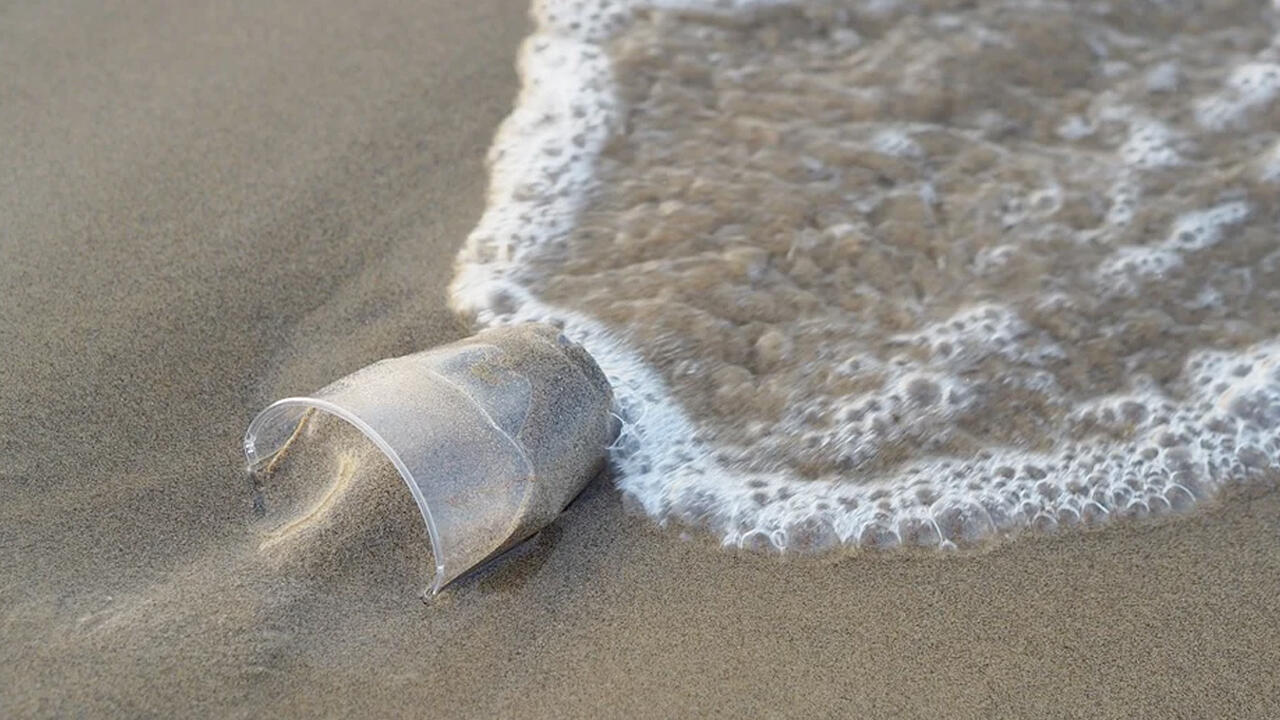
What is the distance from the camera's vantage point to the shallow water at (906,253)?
2.26m

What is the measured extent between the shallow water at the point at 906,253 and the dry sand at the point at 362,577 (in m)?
0.13

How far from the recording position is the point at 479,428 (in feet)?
6.24

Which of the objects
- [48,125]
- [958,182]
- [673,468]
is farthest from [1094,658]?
[48,125]

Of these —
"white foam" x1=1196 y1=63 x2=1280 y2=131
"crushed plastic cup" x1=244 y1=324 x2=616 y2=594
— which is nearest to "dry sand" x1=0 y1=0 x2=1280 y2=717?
"crushed plastic cup" x1=244 y1=324 x2=616 y2=594

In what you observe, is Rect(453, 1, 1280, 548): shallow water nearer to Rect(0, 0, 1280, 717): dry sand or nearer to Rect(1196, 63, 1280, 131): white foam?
Rect(1196, 63, 1280, 131): white foam

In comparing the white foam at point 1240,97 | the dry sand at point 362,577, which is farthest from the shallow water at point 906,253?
the dry sand at point 362,577

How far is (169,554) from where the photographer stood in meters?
1.99

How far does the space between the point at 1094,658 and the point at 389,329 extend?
1404mm

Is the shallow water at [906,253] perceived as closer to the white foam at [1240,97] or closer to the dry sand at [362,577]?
the white foam at [1240,97]

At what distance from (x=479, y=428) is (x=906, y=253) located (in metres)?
1.19

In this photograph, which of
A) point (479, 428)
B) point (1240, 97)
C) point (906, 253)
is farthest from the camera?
point (1240, 97)

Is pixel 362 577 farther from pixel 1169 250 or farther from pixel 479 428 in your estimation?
pixel 1169 250

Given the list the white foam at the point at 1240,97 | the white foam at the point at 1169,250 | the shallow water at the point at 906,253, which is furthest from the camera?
the white foam at the point at 1240,97

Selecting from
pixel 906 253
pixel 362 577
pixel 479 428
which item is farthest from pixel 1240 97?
pixel 362 577
